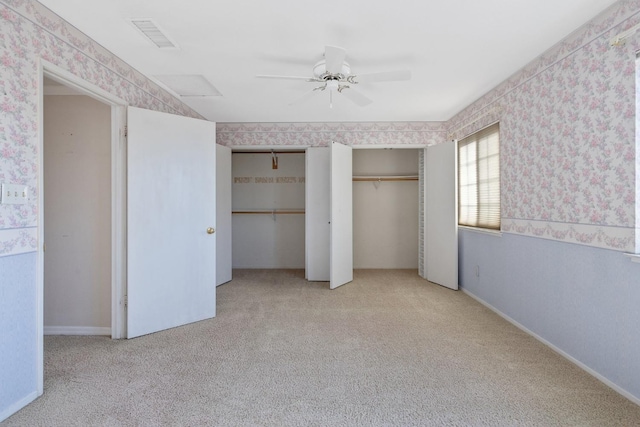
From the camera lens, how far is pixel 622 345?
6.54 ft

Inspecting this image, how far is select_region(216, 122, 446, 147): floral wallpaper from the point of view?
495cm

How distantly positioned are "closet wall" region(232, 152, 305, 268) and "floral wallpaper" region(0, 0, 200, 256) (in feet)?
12.0

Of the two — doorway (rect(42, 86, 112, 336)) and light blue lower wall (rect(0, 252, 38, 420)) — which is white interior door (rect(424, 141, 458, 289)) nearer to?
doorway (rect(42, 86, 112, 336))

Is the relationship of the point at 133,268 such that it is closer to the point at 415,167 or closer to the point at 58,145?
the point at 58,145

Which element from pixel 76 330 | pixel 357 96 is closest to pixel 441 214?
pixel 357 96

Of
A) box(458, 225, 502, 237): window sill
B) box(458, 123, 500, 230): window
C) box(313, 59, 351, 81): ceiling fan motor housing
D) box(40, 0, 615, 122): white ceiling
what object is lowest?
box(458, 225, 502, 237): window sill

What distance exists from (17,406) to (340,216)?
140 inches

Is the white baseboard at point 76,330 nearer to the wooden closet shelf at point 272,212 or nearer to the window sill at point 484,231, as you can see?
the wooden closet shelf at point 272,212

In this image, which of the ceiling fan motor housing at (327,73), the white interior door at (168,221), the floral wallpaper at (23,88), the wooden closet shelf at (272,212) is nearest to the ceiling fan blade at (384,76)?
the ceiling fan motor housing at (327,73)

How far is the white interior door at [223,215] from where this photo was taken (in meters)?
4.62

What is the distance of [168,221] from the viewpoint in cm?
307

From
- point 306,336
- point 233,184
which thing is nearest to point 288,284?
point 306,336

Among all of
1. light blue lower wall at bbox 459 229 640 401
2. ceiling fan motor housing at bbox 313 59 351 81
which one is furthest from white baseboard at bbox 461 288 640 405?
ceiling fan motor housing at bbox 313 59 351 81

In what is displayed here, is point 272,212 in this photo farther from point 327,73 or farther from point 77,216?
point 327,73
